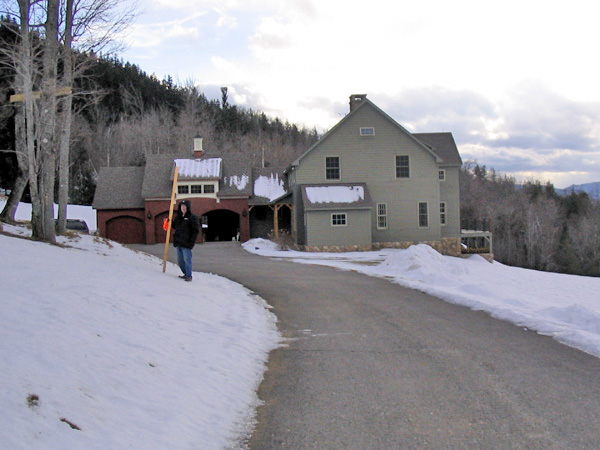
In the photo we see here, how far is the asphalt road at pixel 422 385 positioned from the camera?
471cm

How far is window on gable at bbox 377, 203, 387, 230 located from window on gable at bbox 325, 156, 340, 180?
3.27 m

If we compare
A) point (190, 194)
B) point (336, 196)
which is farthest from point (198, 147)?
point (336, 196)

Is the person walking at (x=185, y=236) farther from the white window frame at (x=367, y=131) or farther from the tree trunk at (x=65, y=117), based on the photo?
the white window frame at (x=367, y=131)

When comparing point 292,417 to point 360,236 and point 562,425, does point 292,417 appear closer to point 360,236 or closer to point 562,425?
point 562,425

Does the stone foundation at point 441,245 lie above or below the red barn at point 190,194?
below

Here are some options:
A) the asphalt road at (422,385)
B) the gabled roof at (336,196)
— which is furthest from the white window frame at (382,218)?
the asphalt road at (422,385)

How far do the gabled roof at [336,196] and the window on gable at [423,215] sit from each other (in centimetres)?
390

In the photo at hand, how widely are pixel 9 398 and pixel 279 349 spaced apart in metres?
4.28

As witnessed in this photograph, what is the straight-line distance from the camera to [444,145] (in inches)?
1526

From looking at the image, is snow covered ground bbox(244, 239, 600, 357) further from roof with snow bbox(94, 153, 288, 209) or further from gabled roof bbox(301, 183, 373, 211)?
roof with snow bbox(94, 153, 288, 209)

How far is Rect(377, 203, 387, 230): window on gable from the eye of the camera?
33281 mm

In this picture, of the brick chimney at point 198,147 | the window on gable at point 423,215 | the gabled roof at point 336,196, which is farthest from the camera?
the brick chimney at point 198,147

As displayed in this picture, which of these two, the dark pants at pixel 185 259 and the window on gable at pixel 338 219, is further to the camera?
the window on gable at pixel 338 219

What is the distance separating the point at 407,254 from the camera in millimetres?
20297
